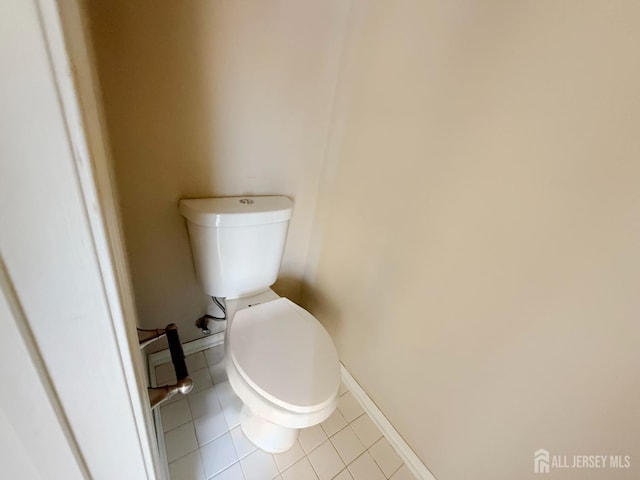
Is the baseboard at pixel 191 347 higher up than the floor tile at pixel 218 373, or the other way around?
the baseboard at pixel 191 347

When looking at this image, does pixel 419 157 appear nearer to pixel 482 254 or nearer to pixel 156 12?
pixel 482 254

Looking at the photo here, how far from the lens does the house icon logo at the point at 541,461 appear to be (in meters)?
0.74

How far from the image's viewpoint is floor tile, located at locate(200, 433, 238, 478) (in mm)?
1036

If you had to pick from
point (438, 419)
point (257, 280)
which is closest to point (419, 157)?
point (257, 280)

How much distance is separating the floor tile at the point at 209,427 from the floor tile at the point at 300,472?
277 millimetres

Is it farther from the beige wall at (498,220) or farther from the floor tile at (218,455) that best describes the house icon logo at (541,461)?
the floor tile at (218,455)

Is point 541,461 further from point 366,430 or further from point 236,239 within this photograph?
point 236,239

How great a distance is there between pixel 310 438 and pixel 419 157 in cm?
111

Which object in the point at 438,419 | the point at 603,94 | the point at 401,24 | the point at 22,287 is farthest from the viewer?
the point at 438,419

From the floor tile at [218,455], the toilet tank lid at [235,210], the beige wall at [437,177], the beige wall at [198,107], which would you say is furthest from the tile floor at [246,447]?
the toilet tank lid at [235,210]

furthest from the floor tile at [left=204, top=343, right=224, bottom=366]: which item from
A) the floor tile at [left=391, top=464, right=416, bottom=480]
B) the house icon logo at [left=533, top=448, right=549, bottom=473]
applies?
the house icon logo at [left=533, top=448, right=549, bottom=473]

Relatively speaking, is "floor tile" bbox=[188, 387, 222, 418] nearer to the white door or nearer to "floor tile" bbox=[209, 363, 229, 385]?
"floor tile" bbox=[209, 363, 229, 385]

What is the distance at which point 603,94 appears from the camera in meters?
0.56

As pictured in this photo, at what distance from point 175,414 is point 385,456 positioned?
829 millimetres
